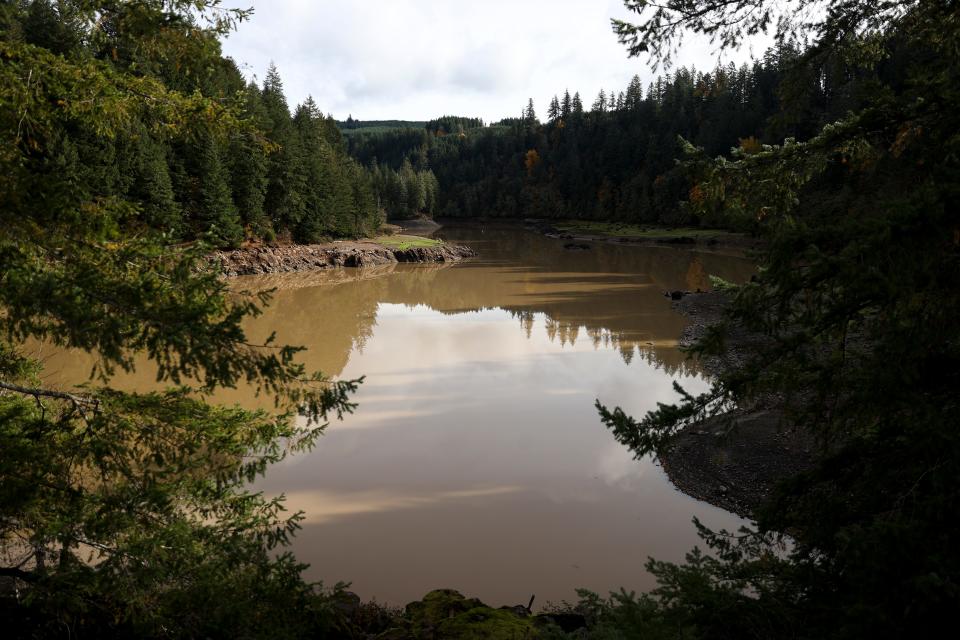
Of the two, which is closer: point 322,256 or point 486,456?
point 486,456

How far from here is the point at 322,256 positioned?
2098 inches

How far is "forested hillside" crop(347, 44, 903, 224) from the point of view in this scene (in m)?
79.7

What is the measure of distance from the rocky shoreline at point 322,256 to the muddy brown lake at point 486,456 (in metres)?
12.9

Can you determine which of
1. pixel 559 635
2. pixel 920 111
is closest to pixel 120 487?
pixel 559 635

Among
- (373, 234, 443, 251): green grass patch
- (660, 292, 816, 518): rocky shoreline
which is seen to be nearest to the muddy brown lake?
(660, 292, 816, 518): rocky shoreline

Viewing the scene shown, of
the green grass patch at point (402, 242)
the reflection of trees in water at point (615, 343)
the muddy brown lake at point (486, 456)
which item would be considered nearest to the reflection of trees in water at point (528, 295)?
the reflection of trees in water at point (615, 343)

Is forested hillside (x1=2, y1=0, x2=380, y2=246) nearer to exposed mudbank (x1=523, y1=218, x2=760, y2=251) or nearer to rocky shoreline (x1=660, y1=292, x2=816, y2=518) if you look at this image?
rocky shoreline (x1=660, y1=292, x2=816, y2=518)

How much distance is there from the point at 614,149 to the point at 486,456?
96.3 meters

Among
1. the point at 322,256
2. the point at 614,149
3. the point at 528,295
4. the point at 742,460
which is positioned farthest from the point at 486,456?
the point at 614,149

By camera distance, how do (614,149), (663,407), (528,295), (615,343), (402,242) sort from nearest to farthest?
(663,407) → (615,343) → (528,295) → (402,242) → (614,149)

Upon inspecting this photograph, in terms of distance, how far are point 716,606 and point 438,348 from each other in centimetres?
2229

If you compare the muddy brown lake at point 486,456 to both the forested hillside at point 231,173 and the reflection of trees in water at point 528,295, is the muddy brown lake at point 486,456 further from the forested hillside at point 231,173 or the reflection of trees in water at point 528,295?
the forested hillside at point 231,173

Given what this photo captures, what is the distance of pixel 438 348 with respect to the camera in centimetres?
2622

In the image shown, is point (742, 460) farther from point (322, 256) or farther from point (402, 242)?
point (402, 242)
